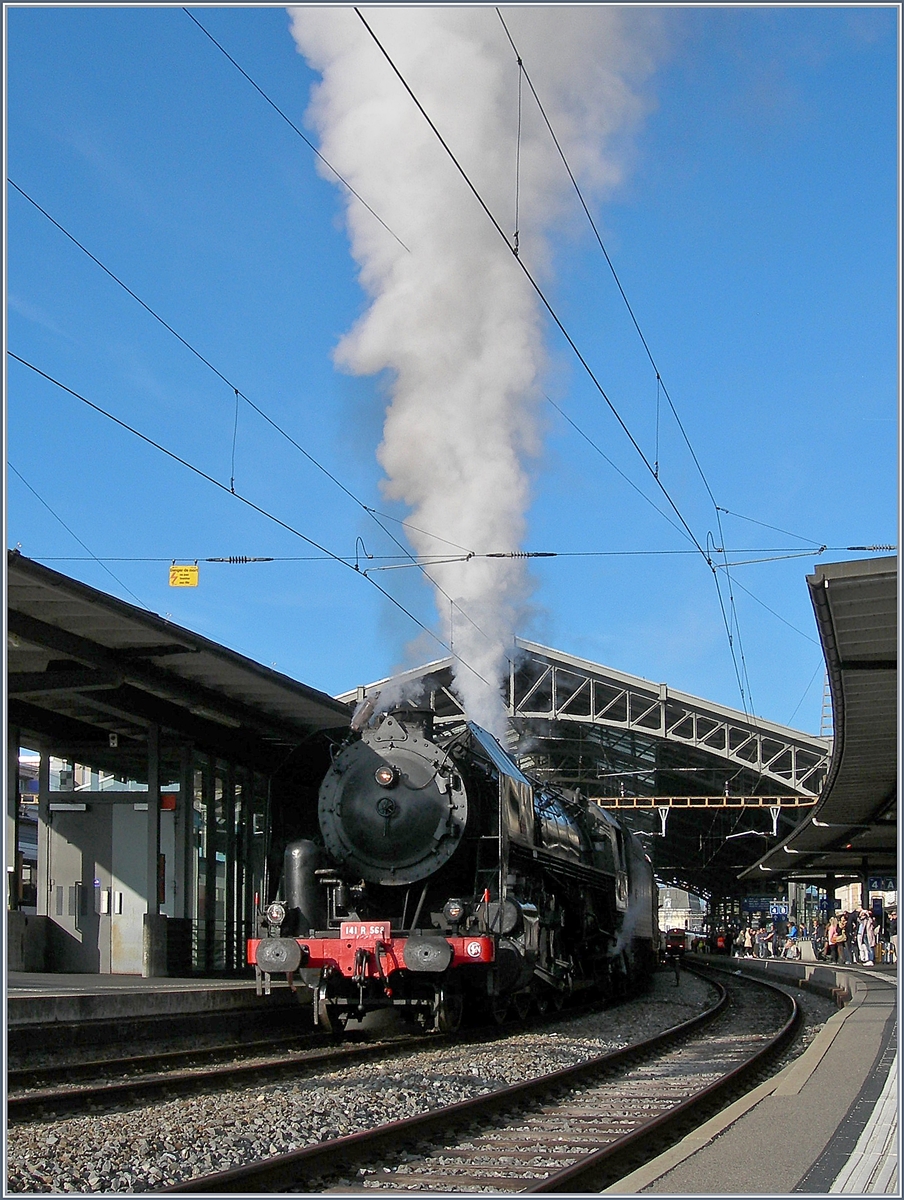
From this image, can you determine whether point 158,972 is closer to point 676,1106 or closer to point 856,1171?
point 676,1106

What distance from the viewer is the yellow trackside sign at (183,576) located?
1527 cm

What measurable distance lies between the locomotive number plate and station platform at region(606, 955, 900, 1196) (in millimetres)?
4024

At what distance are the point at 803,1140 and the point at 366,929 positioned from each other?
5.98 m

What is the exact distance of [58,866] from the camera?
18.7 m

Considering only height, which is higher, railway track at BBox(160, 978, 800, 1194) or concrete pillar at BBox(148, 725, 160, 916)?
concrete pillar at BBox(148, 725, 160, 916)

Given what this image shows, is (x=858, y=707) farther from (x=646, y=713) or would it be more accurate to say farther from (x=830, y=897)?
(x=830, y=897)

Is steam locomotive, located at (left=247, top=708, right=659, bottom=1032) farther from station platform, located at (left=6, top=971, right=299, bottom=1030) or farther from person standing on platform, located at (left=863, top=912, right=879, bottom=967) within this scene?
person standing on platform, located at (left=863, top=912, right=879, bottom=967)

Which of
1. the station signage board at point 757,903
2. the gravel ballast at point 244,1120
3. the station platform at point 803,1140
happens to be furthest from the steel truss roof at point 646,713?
the station signage board at point 757,903

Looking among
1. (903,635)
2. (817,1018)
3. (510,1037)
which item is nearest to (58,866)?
(510,1037)

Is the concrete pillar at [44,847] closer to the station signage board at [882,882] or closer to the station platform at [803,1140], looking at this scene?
the station platform at [803,1140]

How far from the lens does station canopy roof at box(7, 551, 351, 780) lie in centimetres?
1347

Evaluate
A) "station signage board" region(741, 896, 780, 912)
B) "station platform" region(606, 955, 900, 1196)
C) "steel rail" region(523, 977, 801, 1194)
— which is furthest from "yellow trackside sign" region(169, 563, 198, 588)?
"station signage board" region(741, 896, 780, 912)

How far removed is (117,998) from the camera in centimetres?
1199

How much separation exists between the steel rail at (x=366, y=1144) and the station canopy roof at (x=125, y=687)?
6.55 metres
